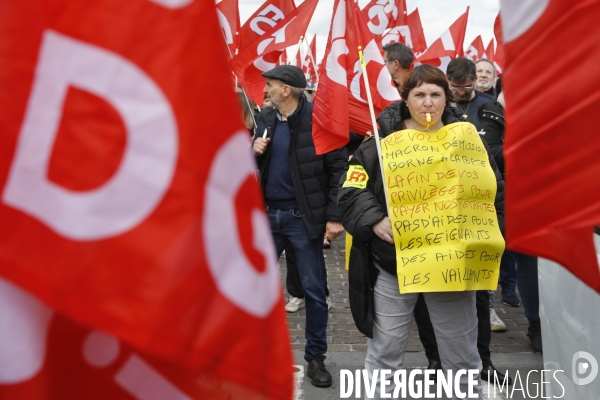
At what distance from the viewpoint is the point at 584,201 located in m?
1.76

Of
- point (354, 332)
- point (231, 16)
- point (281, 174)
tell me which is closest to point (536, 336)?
point (354, 332)

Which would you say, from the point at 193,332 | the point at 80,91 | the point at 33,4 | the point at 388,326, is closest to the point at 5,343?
the point at 193,332

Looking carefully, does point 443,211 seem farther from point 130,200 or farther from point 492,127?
point 130,200

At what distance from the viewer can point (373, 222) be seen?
11.3 feet

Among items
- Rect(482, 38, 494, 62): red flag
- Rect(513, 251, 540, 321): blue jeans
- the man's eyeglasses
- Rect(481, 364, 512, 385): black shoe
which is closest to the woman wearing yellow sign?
Rect(481, 364, 512, 385): black shoe

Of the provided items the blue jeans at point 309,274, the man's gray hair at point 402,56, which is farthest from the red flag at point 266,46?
the blue jeans at point 309,274

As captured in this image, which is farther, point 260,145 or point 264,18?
point 264,18

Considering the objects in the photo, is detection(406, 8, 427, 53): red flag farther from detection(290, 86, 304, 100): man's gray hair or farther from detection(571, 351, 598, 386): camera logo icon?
detection(571, 351, 598, 386): camera logo icon

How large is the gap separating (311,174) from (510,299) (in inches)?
107

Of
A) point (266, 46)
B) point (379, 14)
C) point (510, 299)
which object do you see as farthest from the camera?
point (379, 14)

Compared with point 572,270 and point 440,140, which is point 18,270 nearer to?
point 572,270

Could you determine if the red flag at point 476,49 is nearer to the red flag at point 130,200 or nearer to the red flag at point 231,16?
the red flag at point 231,16

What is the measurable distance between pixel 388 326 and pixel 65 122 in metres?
2.49

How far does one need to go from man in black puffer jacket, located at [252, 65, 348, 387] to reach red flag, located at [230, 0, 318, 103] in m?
1.92
